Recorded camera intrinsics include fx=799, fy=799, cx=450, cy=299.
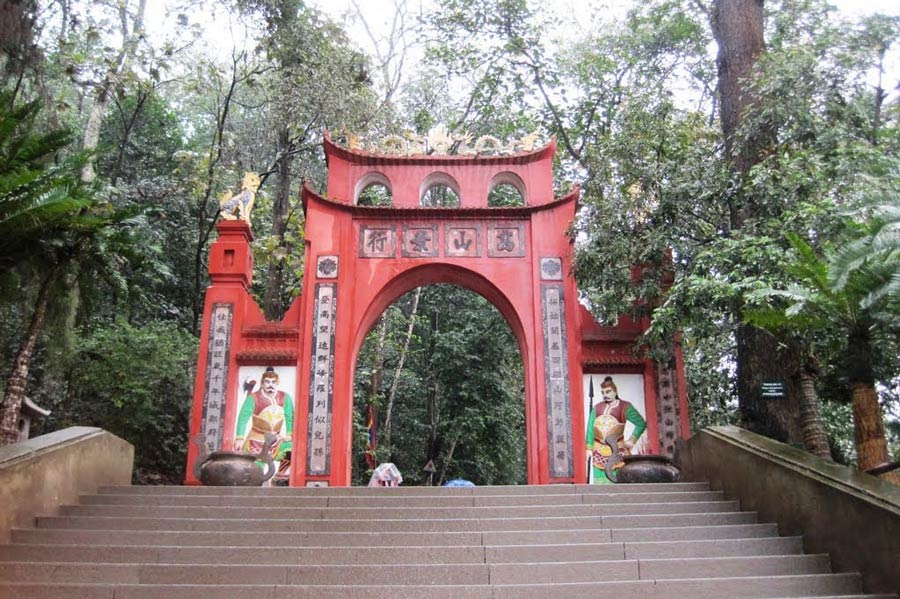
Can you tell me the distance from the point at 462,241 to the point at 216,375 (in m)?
4.18

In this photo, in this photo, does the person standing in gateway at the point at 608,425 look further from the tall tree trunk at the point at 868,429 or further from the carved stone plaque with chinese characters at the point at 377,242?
the tall tree trunk at the point at 868,429

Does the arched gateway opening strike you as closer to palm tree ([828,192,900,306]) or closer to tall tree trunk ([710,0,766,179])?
tall tree trunk ([710,0,766,179])

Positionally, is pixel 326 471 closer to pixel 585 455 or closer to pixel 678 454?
pixel 585 455

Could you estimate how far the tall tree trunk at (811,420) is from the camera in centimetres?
818

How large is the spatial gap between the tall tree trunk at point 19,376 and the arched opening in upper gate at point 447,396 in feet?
26.7

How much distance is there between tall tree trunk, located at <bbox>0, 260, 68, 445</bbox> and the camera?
Result: 8102 millimetres

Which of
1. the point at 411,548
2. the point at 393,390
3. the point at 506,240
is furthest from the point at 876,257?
the point at 393,390

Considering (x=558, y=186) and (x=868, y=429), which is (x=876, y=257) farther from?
(x=558, y=186)

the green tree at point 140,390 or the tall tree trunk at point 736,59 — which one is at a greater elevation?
the tall tree trunk at point 736,59

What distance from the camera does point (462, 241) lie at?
40.8 ft

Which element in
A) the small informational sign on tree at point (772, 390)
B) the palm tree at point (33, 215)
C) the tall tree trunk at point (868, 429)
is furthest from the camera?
the small informational sign on tree at point (772, 390)

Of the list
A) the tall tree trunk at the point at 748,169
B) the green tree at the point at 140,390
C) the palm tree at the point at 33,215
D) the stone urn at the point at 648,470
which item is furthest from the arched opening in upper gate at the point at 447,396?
the stone urn at the point at 648,470

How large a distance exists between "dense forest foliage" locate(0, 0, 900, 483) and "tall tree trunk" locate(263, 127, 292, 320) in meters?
0.07

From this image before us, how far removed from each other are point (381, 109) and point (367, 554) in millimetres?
11681
